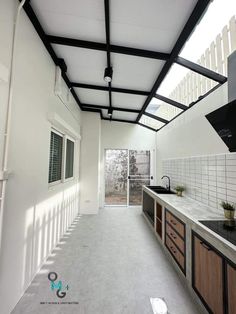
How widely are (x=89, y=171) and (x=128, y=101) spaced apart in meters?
2.31

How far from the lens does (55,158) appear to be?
10.3ft

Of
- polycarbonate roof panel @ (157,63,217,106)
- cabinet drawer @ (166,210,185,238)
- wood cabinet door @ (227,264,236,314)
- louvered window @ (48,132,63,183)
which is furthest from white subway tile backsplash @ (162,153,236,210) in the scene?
louvered window @ (48,132,63,183)

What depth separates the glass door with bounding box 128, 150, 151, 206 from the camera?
5723 mm

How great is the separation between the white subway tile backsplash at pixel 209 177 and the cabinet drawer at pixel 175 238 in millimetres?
720

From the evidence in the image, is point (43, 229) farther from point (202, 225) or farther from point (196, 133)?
point (196, 133)

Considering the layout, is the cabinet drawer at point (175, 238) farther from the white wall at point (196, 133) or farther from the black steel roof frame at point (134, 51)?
the black steel roof frame at point (134, 51)

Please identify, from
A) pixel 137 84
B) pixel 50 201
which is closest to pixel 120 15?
pixel 137 84

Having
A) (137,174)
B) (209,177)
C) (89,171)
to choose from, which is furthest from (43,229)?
(137,174)

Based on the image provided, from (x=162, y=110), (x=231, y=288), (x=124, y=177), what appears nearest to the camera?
(x=231, y=288)

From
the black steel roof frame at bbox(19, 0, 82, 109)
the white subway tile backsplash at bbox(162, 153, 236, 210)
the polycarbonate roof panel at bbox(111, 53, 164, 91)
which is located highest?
the black steel roof frame at bbox(19, 0, 82, 109)

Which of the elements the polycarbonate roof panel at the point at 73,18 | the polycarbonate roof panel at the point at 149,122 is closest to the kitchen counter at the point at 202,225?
the polycarbonate roof panel at the point at 73,18

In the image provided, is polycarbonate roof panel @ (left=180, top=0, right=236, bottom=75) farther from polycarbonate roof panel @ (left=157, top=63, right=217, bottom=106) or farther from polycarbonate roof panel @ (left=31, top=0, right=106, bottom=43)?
polycarbonate roof panel @ (left=31, top=0, right=106, bottom=43)

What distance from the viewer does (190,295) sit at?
1.84 meters

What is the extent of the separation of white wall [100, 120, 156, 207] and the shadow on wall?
231 centimetres
